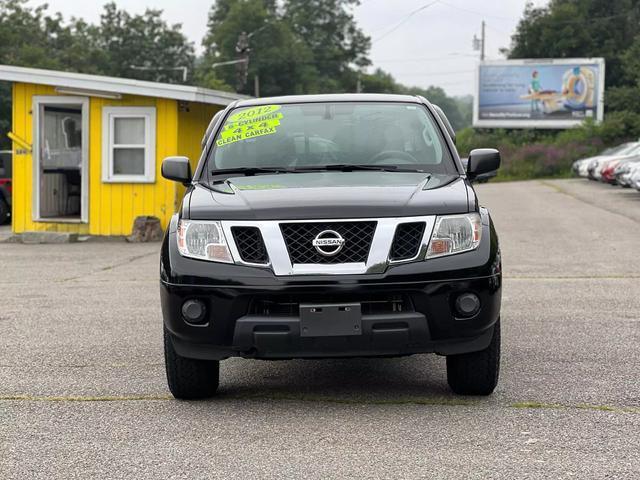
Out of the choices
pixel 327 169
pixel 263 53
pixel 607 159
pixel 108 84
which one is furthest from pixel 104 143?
pixel 263 53

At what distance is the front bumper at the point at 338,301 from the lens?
499 cm

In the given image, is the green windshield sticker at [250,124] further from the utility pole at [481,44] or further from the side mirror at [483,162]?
the utility pole at [481,44]

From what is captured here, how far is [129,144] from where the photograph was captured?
726 inches

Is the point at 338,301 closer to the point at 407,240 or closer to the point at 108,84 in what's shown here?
the point at 407,240

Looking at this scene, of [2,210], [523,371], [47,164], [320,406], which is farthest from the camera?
[2,210]

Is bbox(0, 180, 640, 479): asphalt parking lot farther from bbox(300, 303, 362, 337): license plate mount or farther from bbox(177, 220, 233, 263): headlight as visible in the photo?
bbox(177, 220, 233, 263): headlight

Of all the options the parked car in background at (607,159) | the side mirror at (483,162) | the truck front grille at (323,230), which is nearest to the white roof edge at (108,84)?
the side mirror at (483,162)

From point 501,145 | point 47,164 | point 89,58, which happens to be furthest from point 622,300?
point 89,58

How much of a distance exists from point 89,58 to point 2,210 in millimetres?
→ 71557

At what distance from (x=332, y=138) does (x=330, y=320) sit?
1.77 meters

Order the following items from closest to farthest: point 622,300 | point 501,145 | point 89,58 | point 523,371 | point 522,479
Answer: point 522,479
point 523,371
point 622,300
point 501,145
point 89,58

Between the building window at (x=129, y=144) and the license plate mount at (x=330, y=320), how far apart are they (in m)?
13.7

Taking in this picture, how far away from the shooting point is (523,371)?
20.7 ft

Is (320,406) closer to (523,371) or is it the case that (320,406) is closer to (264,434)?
(264,434)
